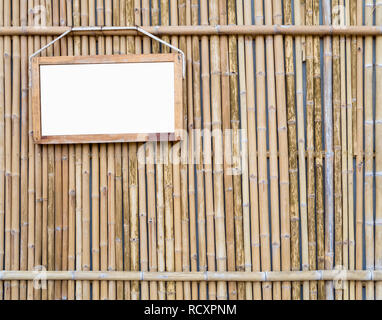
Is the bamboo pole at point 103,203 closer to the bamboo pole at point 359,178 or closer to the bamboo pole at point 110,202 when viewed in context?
the bamboo pole at point 110,202

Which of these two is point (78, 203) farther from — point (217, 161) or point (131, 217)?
point (217, 161)

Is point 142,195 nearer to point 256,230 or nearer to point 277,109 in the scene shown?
point 256,230

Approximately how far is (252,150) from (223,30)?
0.70 metres

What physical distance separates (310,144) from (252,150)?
0.33 metres

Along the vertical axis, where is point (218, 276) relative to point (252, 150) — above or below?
below

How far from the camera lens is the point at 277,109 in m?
2.49

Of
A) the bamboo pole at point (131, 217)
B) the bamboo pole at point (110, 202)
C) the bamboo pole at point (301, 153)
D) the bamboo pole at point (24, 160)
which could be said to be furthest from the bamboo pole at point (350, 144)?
the bamboo pole at point (24, 160)

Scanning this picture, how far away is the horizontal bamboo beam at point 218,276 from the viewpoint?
95.6 inches

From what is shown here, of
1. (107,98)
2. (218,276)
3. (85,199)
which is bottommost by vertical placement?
(218,276)

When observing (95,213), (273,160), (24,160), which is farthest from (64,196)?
(273,160)

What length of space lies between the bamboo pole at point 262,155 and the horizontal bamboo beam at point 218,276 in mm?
83

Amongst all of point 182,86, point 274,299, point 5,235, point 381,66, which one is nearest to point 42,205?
point 5,235

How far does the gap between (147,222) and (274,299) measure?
844mm

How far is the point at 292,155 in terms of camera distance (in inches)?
97.3
